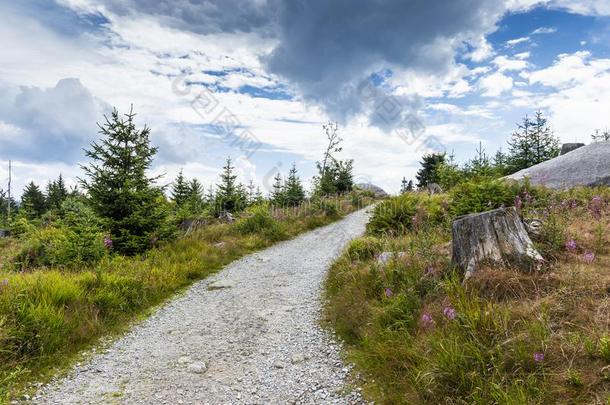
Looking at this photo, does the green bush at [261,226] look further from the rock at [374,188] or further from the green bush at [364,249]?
the rock at [374,188]

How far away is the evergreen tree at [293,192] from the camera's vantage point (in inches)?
953

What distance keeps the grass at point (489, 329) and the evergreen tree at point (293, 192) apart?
17586 millimetres

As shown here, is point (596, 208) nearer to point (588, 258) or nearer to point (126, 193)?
point (588, 258)

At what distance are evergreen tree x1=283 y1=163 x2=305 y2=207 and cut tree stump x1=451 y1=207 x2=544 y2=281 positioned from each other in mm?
18215

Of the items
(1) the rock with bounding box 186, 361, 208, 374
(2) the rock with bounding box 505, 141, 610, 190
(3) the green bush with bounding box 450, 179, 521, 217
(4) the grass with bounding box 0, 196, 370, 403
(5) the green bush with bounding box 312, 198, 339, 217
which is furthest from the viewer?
(5) the green bush with bounding box 312, 198, 339, 217

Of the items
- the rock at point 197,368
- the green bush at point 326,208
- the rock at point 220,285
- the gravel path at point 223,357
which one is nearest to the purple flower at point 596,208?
the gravel path at point 223,357

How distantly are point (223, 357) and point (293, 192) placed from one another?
1937 cm

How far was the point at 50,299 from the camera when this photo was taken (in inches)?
240

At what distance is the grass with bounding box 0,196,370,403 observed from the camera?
5.02m

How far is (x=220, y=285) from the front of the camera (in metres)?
9.40

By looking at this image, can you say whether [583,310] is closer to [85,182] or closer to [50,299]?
[50,299]

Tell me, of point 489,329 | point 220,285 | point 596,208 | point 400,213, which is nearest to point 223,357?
point 489,329

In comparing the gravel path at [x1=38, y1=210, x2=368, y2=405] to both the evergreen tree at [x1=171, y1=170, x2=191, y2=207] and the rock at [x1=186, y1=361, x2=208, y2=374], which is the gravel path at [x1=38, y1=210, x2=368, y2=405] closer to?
the rock at [x1=186, y1=361, x2=208, y2=374]

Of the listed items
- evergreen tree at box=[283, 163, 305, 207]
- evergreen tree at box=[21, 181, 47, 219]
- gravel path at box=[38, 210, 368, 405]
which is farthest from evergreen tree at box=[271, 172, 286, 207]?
evergreen tree at box=[21, 181, 47, 219]
